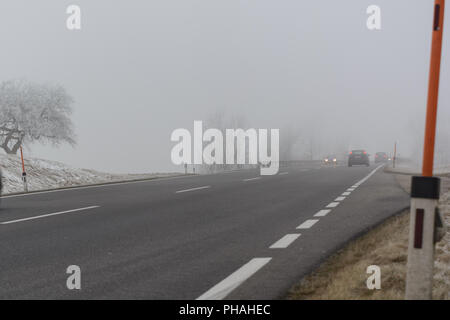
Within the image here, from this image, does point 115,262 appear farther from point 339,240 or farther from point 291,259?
point 339,240

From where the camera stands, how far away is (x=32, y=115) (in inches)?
1491

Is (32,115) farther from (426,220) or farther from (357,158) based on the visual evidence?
(426,220)

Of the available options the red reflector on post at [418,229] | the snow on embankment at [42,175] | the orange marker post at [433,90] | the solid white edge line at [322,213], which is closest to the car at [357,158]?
the snow on embankment at [42,175]

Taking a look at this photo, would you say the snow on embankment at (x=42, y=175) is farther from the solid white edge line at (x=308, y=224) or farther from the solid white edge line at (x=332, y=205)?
the solid white edge line at (x=308, y=224)

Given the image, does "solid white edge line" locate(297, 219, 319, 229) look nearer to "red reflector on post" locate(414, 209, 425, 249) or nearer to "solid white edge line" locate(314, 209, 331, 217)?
"solid white edge line" locate(314, 209, 331, 217)

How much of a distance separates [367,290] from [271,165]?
39.7 meters

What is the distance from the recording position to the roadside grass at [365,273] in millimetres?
3604

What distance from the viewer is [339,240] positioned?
230 inches

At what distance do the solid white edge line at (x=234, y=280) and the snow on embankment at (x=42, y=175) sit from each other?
1743 cm

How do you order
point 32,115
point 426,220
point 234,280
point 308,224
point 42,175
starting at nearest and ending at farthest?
point 426,220, point 234,280, point 308,224, point 42,175, point 32,115

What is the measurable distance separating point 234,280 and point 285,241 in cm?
190

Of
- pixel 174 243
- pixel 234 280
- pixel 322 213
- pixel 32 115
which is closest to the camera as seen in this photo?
pixel 234 280

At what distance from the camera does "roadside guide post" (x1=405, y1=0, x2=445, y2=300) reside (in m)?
2.92
